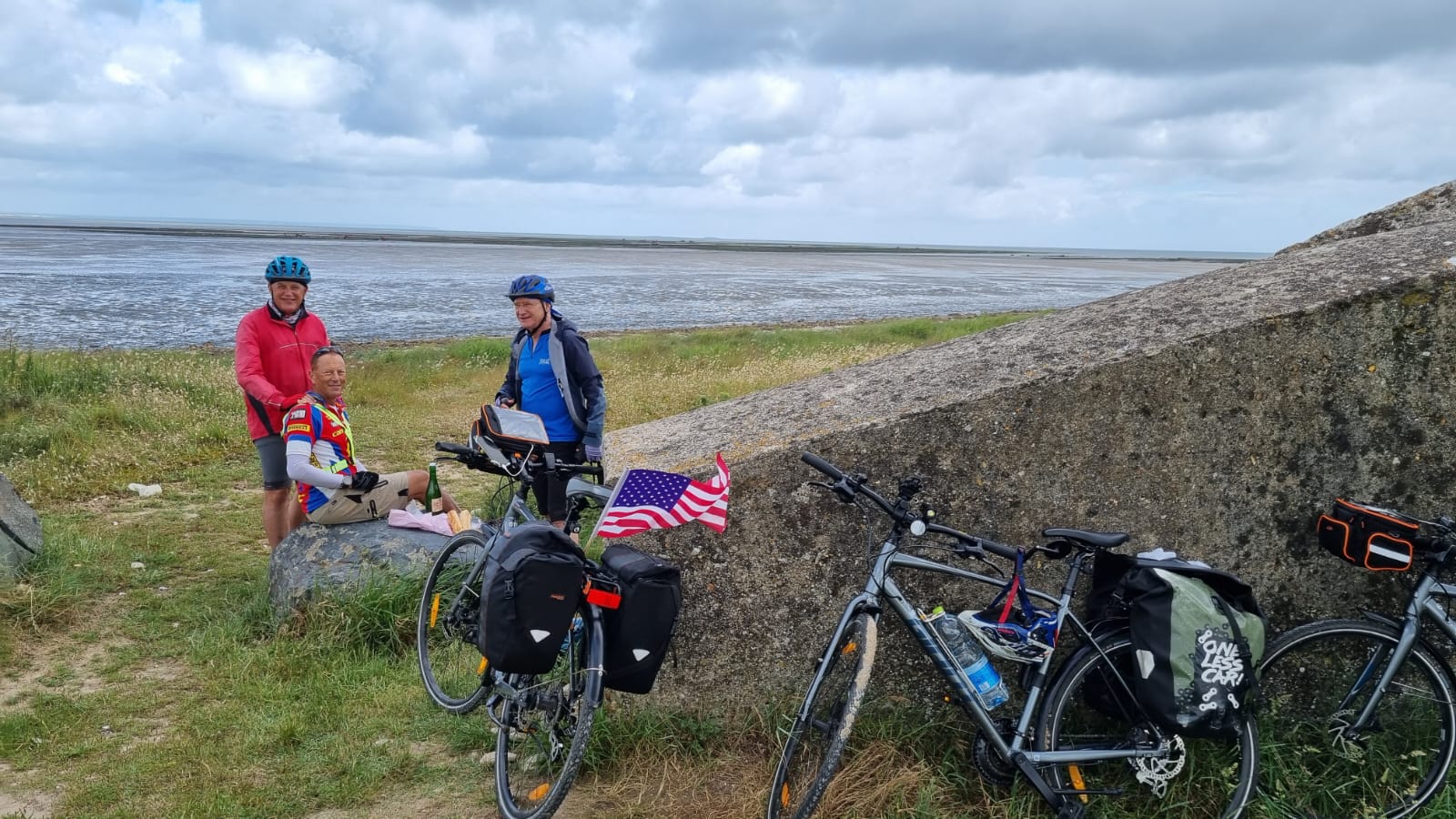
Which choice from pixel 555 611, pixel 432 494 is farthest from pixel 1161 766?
pixel 432 494

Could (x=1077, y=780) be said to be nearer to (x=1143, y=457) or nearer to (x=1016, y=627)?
(x=1016, y=627)

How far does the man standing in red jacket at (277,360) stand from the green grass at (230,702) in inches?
32.6

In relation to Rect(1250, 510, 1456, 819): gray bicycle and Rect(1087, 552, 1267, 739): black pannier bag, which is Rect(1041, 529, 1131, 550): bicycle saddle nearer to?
Rect(1087, 552, 1267, 739): black pannier bag

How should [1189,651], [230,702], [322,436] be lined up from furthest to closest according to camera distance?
1. [322,436]
2. [230,702]
3. [1189,651]

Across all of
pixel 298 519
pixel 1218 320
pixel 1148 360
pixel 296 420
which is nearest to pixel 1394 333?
pixel 1218 320

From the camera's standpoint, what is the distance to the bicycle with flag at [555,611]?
3348 millimetres

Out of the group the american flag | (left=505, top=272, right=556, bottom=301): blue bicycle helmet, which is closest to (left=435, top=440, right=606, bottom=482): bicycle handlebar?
the american flag

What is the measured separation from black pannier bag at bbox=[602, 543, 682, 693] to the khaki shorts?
280cm

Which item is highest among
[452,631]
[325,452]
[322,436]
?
[322,436]

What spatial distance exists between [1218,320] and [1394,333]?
631 mm

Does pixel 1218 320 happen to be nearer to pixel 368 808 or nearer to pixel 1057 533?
pixel 1057 533

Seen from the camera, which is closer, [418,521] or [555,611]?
[555,611]

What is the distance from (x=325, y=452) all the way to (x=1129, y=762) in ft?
15.0

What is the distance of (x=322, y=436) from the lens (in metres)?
5.58
